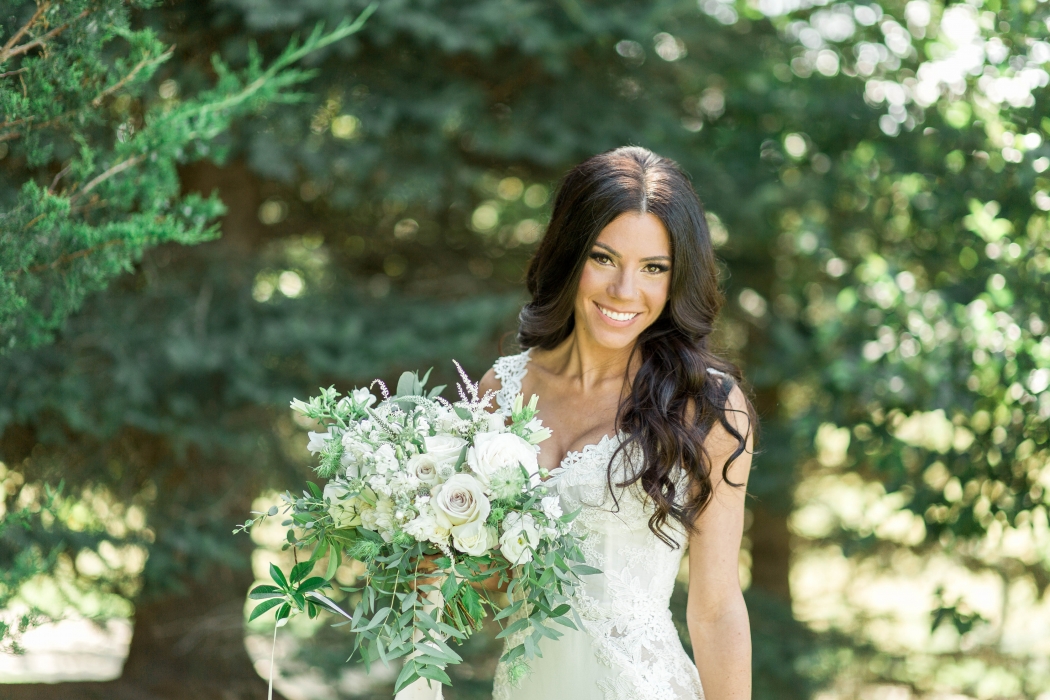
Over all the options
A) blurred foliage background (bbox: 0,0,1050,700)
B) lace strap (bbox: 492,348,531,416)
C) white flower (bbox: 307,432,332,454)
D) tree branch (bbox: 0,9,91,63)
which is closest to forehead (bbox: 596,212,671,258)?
lace strap (bbox: 492,348,531,416)

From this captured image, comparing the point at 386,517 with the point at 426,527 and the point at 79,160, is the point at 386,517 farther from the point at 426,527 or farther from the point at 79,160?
the point at 79,160

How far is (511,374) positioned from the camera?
3.19 meters

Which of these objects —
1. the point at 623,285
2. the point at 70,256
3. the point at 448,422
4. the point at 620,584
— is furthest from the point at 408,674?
the point at 70,256

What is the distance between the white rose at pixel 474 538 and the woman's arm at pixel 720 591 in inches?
27.8

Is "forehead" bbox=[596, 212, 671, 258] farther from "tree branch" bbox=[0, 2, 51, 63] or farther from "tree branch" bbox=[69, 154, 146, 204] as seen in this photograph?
"tree branch" bbox=[0, 2, 51, 63]

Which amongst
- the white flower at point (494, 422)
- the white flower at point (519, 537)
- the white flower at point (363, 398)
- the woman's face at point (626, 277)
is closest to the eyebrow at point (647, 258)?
the woman's face at point (626, 277)

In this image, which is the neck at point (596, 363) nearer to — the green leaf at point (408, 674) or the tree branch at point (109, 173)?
the green leaf at point (408, 674)

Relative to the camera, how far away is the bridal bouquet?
210 centimetres

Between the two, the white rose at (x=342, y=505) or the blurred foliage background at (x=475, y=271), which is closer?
the white rose at (x=342, y=505)

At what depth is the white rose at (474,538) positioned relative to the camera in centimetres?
209

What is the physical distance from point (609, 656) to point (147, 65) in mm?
2237

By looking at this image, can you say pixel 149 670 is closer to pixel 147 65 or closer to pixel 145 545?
pixel 145 545

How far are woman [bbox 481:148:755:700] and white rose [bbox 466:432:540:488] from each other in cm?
37

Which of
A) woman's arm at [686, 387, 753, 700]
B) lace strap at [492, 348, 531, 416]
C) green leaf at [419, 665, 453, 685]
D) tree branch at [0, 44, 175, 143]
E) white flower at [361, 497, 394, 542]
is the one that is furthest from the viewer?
lace strap at [492, 348, 531, 416]
